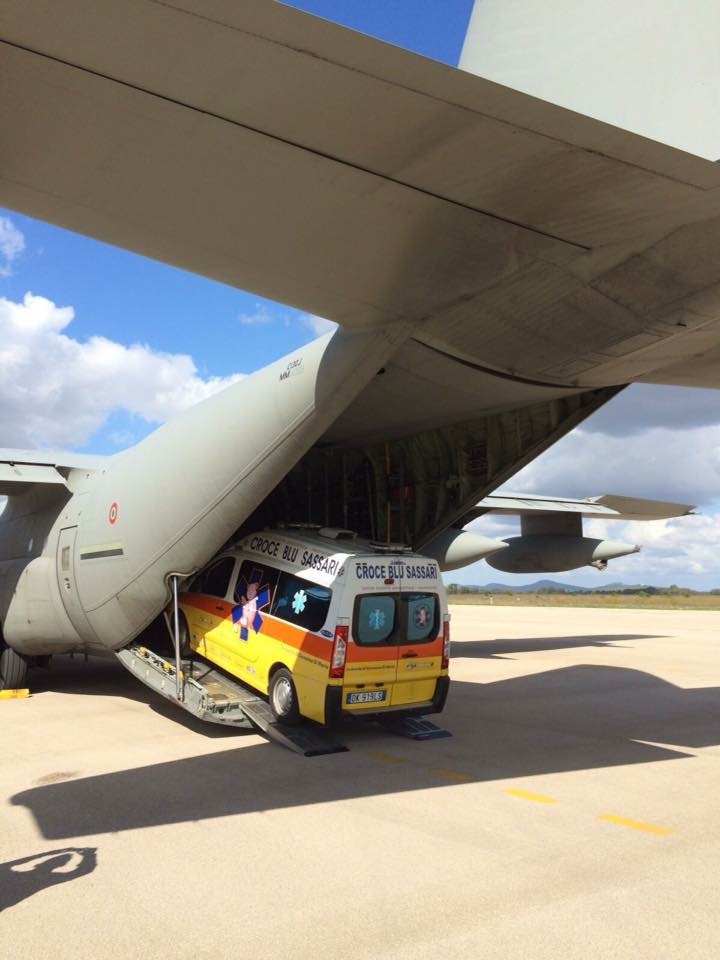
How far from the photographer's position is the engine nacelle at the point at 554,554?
2044 centimetres

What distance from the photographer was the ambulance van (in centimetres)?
819

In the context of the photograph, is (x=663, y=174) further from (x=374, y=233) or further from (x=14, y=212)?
(x=14, y=212)

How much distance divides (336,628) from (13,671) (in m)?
7.47

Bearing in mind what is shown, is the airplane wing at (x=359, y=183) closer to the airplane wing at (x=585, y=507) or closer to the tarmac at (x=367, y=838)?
the tarmac at (x=367, y=838)

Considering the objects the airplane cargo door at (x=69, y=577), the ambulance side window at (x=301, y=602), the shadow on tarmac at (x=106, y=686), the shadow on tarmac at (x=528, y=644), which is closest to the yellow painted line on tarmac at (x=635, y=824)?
the ambulance side window at (x=301, y=602)

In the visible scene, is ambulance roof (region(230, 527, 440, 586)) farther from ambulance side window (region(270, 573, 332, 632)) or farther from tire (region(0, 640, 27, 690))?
tire (region(0, 640, 27, 690))

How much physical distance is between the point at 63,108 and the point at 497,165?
7.59 feet

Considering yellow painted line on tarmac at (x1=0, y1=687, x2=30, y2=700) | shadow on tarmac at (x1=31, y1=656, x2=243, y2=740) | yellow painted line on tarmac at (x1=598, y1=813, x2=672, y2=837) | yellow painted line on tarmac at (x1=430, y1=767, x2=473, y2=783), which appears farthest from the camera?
yellow painted line on tarmac at (x1=0, y1=687, x2=30, y2=700)

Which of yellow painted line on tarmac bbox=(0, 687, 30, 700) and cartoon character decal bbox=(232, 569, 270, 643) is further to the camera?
yellow painted line on tarmac bbox=(0, 687, 30, 700)

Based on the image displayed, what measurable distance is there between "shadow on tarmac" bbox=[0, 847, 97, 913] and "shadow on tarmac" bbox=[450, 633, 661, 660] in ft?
42.6

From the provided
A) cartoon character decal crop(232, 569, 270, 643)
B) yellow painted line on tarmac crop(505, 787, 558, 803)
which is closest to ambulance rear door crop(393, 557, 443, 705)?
cartoon character decal crop(232, 569, 270, 643)

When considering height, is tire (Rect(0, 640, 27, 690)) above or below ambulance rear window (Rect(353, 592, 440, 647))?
below

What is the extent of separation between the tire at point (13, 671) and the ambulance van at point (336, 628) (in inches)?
189

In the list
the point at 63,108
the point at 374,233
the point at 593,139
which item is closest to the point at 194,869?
the point at 374,233
